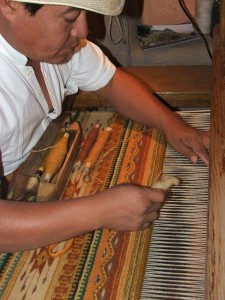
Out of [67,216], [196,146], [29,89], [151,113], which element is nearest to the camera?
[67,216]

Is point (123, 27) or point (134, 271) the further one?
point (123, 27)

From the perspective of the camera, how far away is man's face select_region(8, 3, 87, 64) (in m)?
0.94

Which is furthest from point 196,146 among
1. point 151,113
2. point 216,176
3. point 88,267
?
point 88,267

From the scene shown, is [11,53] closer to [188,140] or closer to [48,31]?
[48,31]

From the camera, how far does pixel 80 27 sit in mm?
1019

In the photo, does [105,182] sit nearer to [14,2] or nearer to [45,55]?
[45,55]

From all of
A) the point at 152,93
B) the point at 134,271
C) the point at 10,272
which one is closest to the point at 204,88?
the point at 152,93

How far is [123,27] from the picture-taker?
201 centimetres

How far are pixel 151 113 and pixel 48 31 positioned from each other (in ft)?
1.80

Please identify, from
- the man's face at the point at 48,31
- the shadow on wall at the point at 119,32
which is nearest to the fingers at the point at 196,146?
the man's face at the point at 48,31

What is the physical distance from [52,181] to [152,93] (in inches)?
20.3

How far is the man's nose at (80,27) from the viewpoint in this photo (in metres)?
0.99

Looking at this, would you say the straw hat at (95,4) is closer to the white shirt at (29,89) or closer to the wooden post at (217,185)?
the white shirt at (29,89)

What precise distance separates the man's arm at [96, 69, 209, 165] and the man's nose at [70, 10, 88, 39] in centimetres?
47
